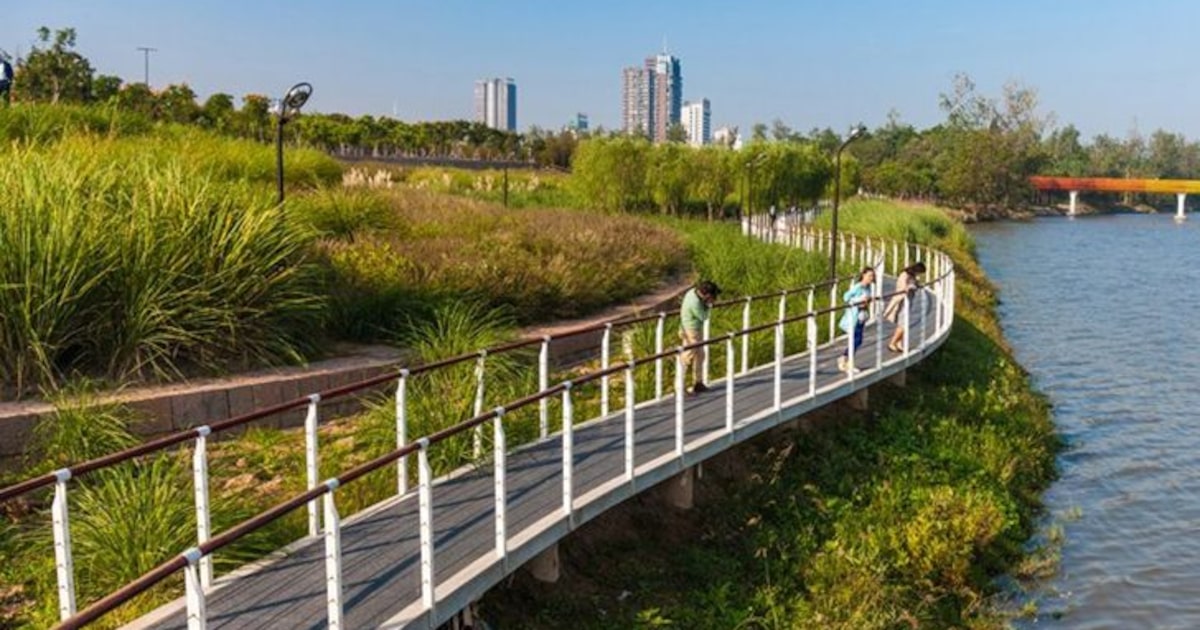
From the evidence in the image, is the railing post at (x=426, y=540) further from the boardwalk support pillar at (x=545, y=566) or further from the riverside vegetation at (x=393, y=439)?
the boardwalk support pillar at (x=545, y=566)

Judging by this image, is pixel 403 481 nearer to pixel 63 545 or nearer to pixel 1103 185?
pixel 63 545

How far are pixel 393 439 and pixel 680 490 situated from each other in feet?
8.91

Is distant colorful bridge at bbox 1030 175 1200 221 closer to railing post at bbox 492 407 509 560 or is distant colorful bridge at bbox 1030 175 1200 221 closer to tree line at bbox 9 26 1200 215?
tree line at bbox 9 26 1200 215

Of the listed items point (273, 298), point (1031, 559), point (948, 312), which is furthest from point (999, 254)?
point (273, 298)

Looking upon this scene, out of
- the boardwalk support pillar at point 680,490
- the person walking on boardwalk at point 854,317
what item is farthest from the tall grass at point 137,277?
the person walking on boardwalk at point 854,317

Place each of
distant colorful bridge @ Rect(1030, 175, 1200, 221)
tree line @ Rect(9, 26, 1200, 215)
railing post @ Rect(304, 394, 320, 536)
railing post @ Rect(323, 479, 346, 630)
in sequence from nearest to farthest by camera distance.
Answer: railing post @ Rect(323, 479, 346, 630), railing post @ Rect(304, 394, 320, 536), tree line @ Rect(9, 26, 1200, 215), distant colorful bridge @ Rect(1030, 175, 1200, 221)

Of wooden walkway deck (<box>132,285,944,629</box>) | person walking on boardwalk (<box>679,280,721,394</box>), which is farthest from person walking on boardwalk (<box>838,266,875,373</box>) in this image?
person walking on boardwalk (<box>679,280,721,394</box>)

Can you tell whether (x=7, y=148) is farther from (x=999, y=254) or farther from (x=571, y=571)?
(x=999, y=254)

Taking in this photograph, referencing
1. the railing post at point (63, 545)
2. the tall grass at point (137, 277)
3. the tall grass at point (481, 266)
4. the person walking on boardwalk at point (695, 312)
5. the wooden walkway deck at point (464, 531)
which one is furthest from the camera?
the tall grass at point (481, 266)

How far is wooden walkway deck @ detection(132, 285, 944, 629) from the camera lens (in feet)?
18.7

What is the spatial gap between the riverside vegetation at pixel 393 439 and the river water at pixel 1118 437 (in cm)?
68

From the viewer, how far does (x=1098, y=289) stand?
121ft

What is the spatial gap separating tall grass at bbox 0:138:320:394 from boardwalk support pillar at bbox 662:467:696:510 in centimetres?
359

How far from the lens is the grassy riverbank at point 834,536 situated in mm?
8383
